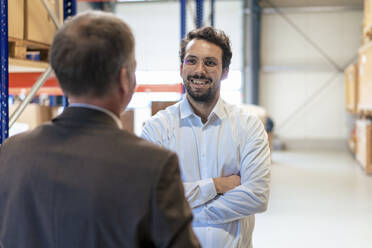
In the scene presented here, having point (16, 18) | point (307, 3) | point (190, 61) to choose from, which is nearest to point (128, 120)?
point (16, 18)

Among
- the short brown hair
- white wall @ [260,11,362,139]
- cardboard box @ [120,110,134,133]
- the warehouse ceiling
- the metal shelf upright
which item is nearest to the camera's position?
the short brown hair

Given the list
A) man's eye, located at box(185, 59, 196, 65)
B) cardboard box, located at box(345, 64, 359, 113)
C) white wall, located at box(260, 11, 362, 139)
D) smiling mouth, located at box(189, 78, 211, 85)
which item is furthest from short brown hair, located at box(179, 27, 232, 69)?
white wall, located at box(260, 11, 362, 139)

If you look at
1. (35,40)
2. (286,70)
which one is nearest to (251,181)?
(35,40)

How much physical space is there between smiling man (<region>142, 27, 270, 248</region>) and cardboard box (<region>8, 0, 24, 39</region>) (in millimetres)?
1409

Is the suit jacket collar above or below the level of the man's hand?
above

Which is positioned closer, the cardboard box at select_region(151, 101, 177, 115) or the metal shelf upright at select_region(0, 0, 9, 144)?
the metal shelf upright at select_region(0, 0, 9, 144)

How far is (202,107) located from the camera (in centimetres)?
261

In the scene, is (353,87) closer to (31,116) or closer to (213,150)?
(31,116)

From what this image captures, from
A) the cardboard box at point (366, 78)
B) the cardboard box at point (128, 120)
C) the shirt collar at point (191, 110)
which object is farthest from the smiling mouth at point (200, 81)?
the cardboard box at point (366, 78)

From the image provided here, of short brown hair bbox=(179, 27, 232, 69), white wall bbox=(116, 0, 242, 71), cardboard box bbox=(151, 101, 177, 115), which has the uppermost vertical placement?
white wall bbox=(116, 0, 242, 71)

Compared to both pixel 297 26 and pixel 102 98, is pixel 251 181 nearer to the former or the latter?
pixel 102 98

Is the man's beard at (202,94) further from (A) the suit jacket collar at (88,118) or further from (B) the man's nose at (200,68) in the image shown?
(A) the suit jacket collar at (88,118)

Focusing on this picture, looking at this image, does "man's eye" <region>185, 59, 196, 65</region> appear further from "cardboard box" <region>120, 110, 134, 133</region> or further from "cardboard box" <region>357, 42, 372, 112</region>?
"cardboard box" <region>357, 42, 372, 112</region>

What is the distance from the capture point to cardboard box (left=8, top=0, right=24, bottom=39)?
318 cm
